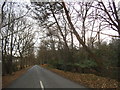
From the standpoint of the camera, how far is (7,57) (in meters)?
30.7

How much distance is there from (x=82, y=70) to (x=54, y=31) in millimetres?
12727

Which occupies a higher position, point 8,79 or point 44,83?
point 44,83

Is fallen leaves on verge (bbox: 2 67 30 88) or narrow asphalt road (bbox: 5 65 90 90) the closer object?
narrow asphalt road (bbox: 5 65 90 90)

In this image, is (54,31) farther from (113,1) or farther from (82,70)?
(113,1)

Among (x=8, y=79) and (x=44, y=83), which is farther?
(x=8, y=79)

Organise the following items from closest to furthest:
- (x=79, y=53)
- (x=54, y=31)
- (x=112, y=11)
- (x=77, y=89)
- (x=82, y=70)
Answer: (x=77, y=89) < (x=112, y=11) < (x=82, y=70) < (x=79, y=53) < (x=54, y=31)

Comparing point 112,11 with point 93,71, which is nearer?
point 112,11

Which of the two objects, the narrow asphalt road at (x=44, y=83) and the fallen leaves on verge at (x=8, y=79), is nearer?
the narrow asphalt road at (x=44, y=83)

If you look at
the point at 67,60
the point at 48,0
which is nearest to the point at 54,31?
the point at 67,60

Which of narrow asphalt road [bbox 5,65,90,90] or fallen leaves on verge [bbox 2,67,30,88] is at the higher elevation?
narrow asphalt road [bbox 5,65,90,90]

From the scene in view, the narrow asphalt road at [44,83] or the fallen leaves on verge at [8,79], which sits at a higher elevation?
the narrow asphalt road at [44,83]

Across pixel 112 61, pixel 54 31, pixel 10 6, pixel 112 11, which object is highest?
pixel 10 6

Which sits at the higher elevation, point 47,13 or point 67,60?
point 47,13

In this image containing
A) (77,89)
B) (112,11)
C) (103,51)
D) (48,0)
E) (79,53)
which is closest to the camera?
(77,89)
